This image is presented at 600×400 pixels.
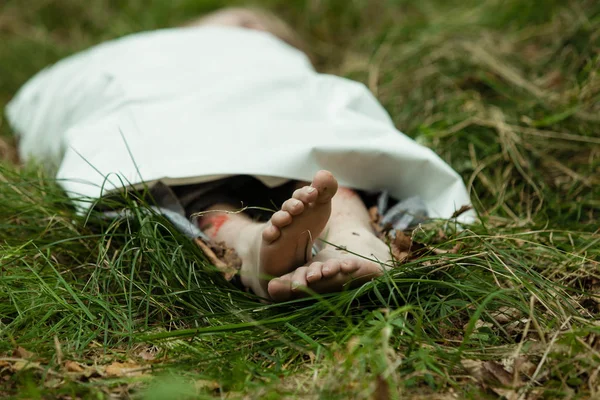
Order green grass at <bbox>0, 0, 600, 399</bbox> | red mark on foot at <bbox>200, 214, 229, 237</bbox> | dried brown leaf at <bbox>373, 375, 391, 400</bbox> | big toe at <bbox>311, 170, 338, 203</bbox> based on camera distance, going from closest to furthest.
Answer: dried brown leaf at <bbox>373, 375, 391, 400</bbox>
green grass at <bbox>0, 0, 600, 399</bbox>
big toe at <bbox>311, 170, 338, 203</bbox>
red mark on foot at <bbox>200, 214, 229, 237</bbox>

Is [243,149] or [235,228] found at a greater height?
[243,149]

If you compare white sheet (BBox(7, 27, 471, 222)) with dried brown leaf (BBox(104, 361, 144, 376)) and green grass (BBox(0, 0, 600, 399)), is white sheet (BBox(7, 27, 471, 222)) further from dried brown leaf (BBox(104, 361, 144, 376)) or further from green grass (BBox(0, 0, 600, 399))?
dried brown leaf (BBox(104, 361, 144, 376))

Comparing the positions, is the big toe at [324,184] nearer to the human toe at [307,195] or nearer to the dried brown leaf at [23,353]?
the human toe at [307,195]

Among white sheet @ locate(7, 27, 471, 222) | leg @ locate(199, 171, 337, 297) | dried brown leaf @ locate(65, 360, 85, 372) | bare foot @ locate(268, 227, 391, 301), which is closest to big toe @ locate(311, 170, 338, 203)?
leg @ locate(199, 171, 337, 297)

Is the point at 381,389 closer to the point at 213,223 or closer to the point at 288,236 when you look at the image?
the point at 288,236

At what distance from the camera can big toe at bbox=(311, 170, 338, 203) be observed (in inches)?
40.5

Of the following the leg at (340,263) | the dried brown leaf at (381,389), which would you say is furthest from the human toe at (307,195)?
the dried brown leaf at (381,389)

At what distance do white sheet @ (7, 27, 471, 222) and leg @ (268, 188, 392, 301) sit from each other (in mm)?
179

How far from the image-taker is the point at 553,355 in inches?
36.8

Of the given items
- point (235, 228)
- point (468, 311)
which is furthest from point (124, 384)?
point (468, 311)

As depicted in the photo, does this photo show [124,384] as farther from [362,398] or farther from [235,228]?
[235,228]

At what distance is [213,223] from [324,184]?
43 cm

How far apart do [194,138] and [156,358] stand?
0.63 m

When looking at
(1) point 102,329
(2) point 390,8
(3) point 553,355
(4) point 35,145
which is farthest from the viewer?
(2) point 390,8
